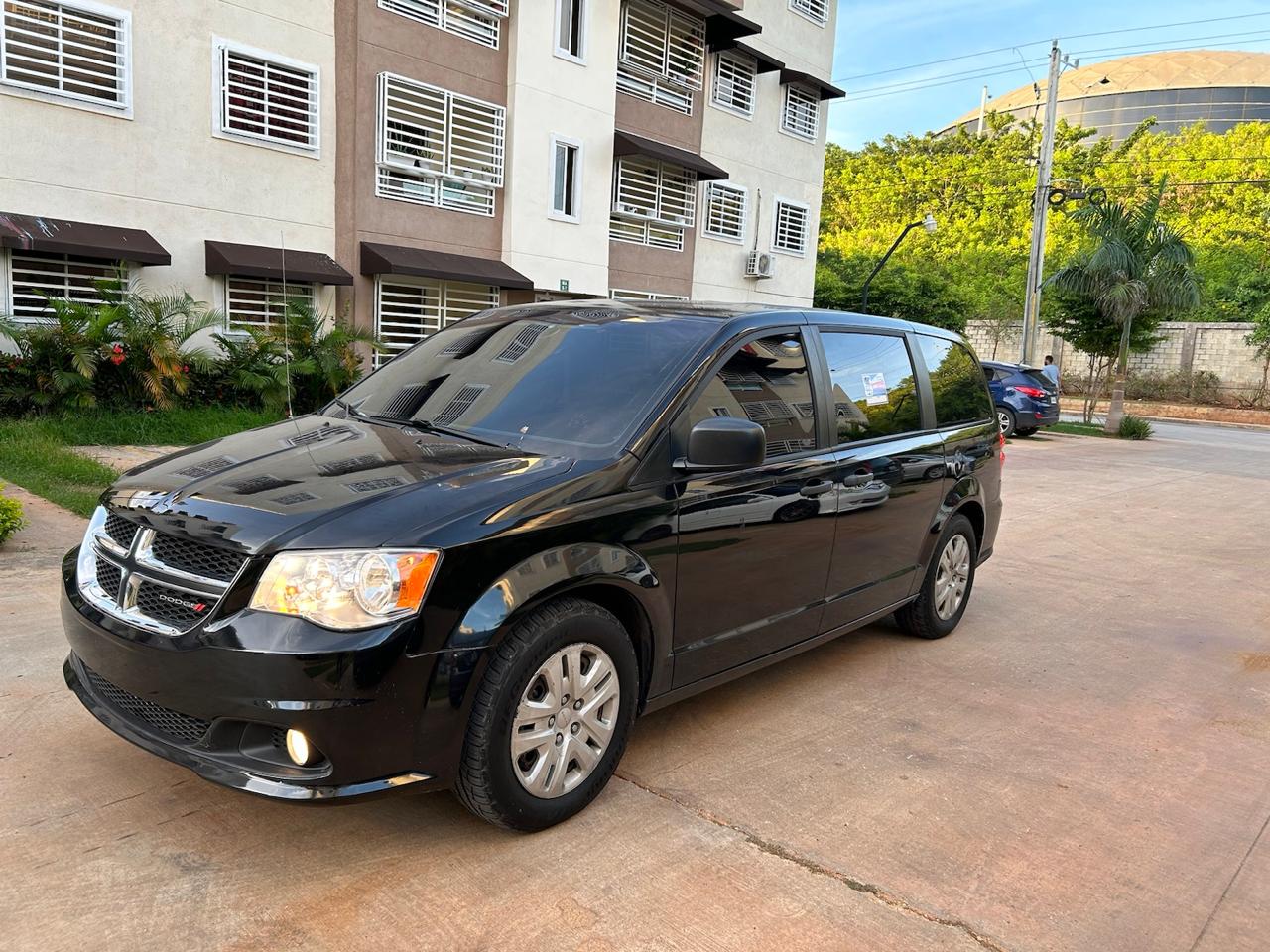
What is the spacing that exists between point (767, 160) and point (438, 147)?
10.2 metres

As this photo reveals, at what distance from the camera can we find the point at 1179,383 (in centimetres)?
3553

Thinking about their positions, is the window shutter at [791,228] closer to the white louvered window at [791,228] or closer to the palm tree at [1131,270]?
the white louvered window at [791,228]

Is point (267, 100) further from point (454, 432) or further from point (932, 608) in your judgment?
point (932, 608)

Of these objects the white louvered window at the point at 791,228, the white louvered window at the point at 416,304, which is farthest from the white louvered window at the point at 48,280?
the white louvered window at the point at 791,228

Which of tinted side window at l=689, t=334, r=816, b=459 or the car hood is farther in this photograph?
tinted side window at l=689, t=334, r=816, b=459

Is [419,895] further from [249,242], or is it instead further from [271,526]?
[249,242]

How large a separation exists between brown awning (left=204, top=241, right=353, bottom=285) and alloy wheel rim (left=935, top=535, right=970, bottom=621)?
1018 cm

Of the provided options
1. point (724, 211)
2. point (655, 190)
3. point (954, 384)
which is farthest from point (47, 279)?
point (724, 211)

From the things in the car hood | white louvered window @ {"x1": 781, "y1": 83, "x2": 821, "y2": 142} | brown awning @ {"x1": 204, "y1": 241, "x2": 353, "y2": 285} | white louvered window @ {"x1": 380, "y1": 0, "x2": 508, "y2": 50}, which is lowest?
the car hood

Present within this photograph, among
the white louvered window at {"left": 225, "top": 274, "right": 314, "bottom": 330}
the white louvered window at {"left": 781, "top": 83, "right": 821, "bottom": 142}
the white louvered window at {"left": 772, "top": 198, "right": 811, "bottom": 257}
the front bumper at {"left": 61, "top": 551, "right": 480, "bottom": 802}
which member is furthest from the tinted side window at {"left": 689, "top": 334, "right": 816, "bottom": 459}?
the white louvered window at {"left": 781, "top": 83, "right": 821, "bottom": 142}

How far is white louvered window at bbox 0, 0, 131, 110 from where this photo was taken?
11.8 metres

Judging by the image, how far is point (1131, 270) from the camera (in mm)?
22422

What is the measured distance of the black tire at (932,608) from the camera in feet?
18.0

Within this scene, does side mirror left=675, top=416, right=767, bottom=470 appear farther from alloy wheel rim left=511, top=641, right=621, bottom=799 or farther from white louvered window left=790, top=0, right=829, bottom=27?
white louvered window left=790, top=0, right=829, bottom=27
